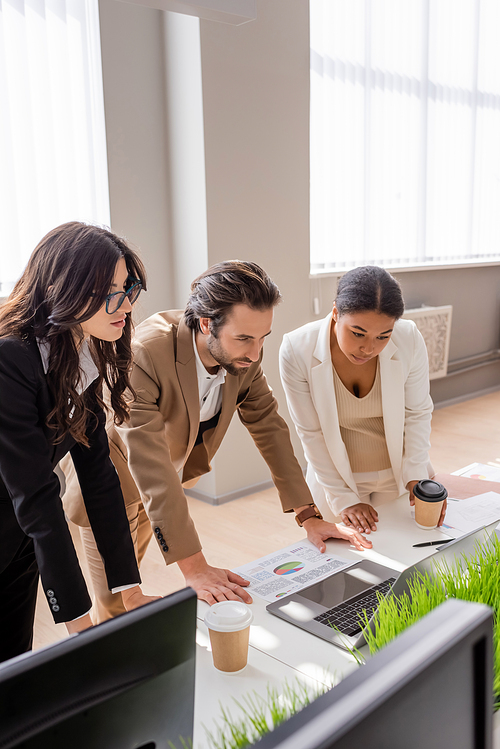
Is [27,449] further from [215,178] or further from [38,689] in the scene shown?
[215,178]

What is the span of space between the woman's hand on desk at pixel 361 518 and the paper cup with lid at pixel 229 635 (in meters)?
0.64

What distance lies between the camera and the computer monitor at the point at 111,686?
49cm

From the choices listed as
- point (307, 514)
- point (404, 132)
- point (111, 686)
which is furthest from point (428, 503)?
point (404, 132)

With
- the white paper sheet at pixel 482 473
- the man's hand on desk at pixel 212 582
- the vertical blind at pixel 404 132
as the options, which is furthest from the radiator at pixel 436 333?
the man's hand on desk at pixel 212 582

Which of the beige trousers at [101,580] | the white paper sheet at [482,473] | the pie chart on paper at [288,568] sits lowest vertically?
the beige trousers at [101,580]

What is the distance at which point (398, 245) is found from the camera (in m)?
4.95

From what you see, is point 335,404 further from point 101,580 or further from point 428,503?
point 101,580

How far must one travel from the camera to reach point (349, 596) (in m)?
1.30

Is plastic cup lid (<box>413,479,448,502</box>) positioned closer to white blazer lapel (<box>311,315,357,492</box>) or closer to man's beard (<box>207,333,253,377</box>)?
white blazer lapel (<box>311,315,357,492</box>)

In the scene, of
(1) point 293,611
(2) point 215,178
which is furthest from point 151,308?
(1) point 293,611

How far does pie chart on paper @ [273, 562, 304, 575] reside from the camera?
4.73 feet

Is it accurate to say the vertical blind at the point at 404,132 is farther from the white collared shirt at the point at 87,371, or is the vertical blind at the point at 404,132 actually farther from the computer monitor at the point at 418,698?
the computer monitor at the point at 418,698

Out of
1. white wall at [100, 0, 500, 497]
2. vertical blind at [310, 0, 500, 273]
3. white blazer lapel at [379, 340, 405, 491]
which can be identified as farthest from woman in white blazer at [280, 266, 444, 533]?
vertical blind at [310, 0, 500, 273]

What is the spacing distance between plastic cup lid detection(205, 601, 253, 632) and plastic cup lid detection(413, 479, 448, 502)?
70cm
